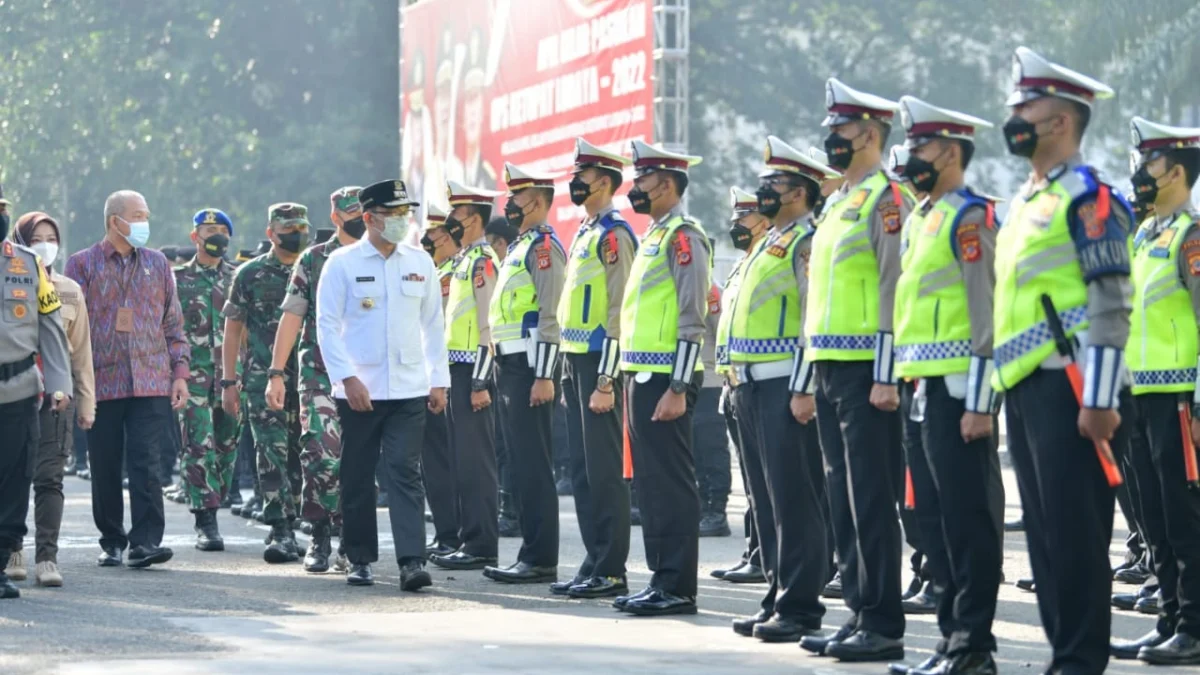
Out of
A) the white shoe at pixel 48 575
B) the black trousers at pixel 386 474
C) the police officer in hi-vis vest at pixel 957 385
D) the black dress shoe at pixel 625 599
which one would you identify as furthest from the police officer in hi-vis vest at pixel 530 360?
the police officer in hi-vis vest at pixel 957 385

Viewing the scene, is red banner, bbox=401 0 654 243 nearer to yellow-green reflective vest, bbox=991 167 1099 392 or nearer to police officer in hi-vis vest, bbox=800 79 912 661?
police officer in hi-vis vest, bbox=800 79 912 661

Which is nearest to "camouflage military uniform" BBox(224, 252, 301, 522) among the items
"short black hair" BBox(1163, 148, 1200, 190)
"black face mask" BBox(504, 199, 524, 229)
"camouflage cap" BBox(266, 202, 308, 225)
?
"camouflage cap" BBox(266, 202, 308, 225)

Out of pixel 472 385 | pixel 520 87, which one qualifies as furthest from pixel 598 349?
pixel 520 87

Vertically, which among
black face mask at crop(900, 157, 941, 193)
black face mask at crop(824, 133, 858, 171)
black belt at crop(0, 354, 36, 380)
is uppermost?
black face mask at crop(824, 133, 858, 171)

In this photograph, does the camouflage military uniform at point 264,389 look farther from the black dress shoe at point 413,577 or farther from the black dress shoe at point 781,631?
the black dress shoe at point 781,631

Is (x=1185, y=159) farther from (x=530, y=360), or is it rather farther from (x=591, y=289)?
(x=530, y=360)

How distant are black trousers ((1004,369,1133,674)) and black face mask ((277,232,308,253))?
250 inches

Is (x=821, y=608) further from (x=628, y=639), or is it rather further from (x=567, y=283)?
(x=567, y=283)

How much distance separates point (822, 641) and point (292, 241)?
17.6 ft

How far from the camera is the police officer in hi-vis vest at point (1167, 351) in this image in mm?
8789

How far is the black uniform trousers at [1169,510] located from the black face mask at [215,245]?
752 cm

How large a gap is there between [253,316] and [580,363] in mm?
2921

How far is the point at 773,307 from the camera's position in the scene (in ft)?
30.6

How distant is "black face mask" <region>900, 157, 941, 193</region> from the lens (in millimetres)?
8039
